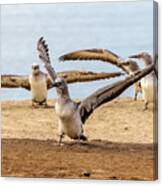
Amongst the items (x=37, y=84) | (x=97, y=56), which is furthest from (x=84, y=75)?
(x=37, y=84)

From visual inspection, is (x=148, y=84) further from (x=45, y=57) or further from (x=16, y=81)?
(x=16, y=81)

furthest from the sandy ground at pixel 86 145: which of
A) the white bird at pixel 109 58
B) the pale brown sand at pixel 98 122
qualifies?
the white bird at pixel 109 58

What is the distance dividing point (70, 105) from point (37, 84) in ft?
0.50

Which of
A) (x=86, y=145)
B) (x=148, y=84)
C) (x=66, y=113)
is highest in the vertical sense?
(x=148, y=84)

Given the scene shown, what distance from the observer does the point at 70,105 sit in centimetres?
270

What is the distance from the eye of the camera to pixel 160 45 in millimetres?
2588

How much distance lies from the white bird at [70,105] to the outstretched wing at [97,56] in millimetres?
82

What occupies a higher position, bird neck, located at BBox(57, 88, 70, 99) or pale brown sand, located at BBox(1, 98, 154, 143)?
bird neck, located at BBox(57, 88, 70, 99)

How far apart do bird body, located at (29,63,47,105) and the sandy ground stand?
0.04 m

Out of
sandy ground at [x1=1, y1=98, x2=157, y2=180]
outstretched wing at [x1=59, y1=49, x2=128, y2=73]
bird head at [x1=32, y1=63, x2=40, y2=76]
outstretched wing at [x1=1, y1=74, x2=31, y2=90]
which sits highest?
outstretched wing at [x1=59, y1=49, x2=128, y2=73]

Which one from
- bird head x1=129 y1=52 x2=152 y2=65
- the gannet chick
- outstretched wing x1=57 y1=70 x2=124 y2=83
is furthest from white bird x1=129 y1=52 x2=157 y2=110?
the gannet chick

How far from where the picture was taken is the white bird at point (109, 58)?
→ 104 inches

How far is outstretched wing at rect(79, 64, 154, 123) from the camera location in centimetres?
264

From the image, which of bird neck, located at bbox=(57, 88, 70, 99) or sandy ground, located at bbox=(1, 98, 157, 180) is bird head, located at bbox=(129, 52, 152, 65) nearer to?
sandy ground, located at bbox=(1, 98, 157, 180)
